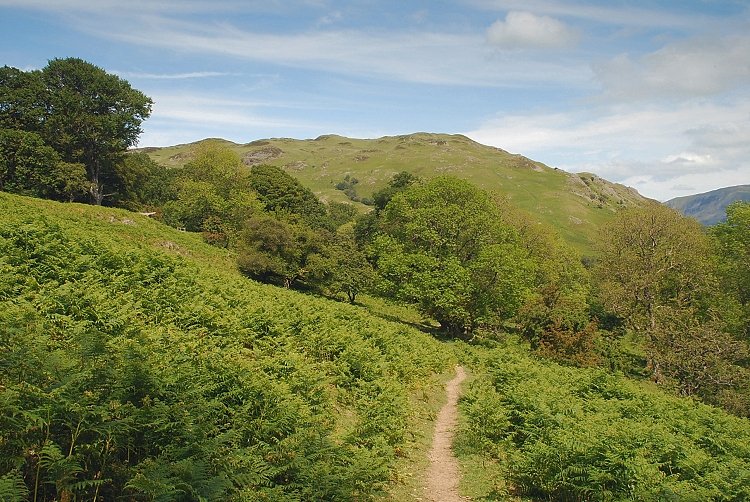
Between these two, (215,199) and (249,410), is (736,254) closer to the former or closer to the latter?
(249,410)

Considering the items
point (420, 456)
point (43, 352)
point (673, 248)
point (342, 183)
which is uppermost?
point (342, 183)

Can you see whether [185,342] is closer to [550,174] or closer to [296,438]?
[296,438]

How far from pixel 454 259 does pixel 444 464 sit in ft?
85.4

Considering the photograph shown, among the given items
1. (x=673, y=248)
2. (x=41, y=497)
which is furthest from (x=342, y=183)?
(x=41, y=497)

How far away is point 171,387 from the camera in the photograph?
930 centimetres

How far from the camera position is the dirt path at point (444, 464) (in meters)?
11.2

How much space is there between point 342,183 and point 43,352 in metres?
193

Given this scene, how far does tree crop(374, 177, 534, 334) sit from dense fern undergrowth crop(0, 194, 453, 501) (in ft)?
50.6

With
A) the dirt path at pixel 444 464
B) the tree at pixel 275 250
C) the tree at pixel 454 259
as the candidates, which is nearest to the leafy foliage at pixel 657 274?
the tree at pixel 454 259

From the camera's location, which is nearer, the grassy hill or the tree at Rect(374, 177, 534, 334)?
the grassy hill

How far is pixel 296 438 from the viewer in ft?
31.5

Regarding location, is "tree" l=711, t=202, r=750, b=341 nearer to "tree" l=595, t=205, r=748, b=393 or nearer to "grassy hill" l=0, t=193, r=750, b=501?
"tree" l=595, t=205, r=748, b=393

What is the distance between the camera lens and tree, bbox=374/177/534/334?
123ft

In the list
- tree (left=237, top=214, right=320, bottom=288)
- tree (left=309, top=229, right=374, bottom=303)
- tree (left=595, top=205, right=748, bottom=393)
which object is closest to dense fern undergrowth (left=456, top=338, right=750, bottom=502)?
tree (left=595, top=205, right=748, bottom=393)
